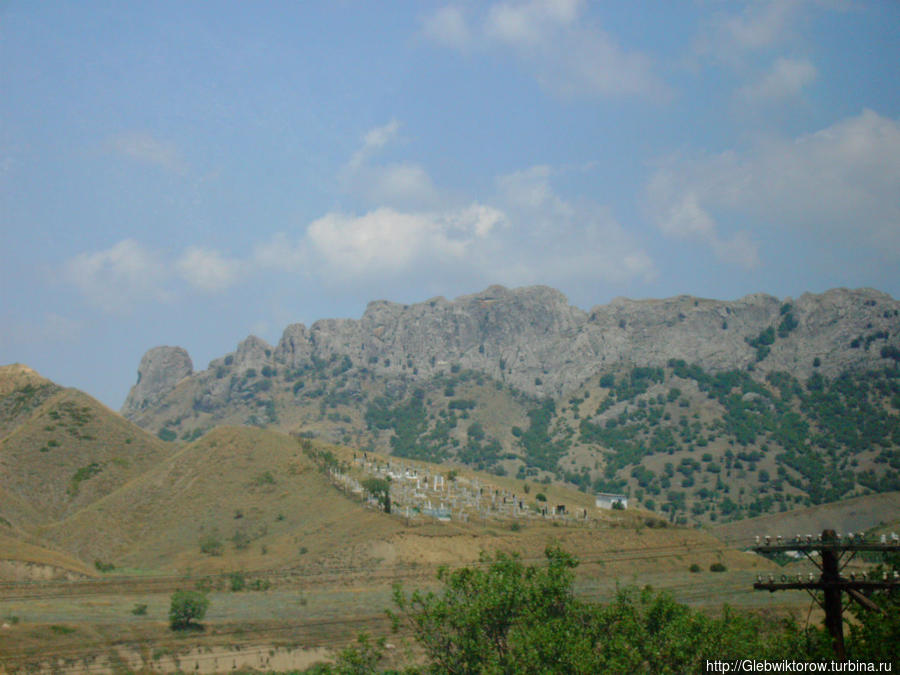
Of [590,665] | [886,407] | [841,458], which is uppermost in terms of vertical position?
[886,407]

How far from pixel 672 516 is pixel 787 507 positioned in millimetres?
20578

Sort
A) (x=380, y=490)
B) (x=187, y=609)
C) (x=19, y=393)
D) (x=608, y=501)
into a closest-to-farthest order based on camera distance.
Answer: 1. (x=187, y=609)
2. (x=380, y=490)
3. (x=608, y=501)
4. (x=19, y=393)

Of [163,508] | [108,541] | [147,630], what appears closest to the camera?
[147,630]

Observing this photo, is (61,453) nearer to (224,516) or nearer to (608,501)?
(224,516)

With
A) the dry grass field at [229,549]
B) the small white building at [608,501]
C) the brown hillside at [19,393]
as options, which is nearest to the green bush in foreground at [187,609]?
the dry grass field at [229,549]

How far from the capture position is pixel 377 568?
261ft

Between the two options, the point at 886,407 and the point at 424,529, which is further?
the point at 886,407

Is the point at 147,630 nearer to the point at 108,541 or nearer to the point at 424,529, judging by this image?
the point at 424,529

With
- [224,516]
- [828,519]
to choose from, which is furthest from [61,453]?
[828,519]

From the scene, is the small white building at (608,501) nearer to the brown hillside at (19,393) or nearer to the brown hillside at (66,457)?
the brown hillside at (66,457)

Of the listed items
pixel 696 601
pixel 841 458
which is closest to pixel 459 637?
pixel 696 601

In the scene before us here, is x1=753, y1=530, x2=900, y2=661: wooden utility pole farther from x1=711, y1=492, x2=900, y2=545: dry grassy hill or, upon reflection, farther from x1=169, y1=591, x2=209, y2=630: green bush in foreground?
x1=711, y1=492, x2=900, y2=545: dry grassy hill

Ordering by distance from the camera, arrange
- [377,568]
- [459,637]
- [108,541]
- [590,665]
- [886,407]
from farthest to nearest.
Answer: [886,407] < [108,541] < [377,568] < [459,637] < [590,665]

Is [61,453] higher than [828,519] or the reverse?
higher
